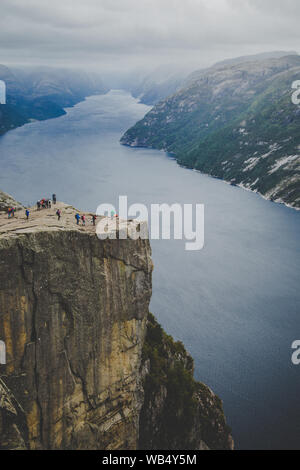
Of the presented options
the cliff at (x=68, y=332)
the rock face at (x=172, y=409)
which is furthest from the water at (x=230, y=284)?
the cliff at (x=68, y=332)

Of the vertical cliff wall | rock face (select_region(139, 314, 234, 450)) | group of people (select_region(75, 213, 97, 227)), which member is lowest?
rock face (select_region(139, 314, 234, 450))

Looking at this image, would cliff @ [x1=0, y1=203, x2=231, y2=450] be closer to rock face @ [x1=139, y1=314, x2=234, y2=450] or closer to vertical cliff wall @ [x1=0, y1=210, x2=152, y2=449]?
vertical cliff wall @ [x1=0, y1=210, x2=152, y2=449]

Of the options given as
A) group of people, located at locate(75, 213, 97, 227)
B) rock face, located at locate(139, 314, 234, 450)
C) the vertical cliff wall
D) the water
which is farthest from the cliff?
the water

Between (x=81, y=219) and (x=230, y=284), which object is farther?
(x=230, y=284)

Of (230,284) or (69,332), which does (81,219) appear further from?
(230,284)

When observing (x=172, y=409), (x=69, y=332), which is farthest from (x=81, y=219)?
(x=172, y=409)

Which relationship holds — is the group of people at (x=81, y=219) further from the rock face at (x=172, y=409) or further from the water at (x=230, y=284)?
the water at (x=230, y=284)
